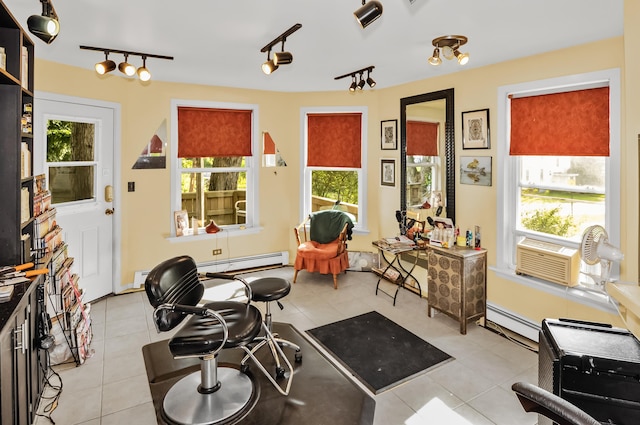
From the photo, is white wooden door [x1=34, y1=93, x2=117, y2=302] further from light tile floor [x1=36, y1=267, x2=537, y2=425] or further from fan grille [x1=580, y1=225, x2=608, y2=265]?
fan grille [x1=580, y1=225, x2=608, y2=265]

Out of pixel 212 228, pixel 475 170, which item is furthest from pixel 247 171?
pixel 475 170

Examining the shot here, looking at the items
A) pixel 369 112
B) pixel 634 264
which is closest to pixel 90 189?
pixel 369 112

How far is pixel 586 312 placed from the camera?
3230 millimetres

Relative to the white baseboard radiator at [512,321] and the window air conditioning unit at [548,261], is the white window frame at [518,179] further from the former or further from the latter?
the white baseboard radiator at [512,321]

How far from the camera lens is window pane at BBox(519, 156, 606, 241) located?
10.6ft

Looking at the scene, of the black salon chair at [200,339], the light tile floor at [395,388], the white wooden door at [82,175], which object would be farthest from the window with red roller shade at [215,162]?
the black salon chair at [200,339]

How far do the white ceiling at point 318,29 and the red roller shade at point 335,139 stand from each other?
1390mm

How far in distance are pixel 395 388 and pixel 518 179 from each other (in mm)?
2336

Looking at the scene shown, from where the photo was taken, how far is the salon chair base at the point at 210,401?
247cm

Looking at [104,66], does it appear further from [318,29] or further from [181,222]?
[181,222]

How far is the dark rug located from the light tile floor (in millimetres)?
97

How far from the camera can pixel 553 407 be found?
1202 mm

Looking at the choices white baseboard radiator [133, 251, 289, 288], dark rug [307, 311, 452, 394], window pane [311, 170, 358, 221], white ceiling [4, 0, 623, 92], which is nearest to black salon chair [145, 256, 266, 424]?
dark rug [307, 311, 452, 394]

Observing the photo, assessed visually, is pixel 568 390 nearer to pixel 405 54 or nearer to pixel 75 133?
pixel 405 54
